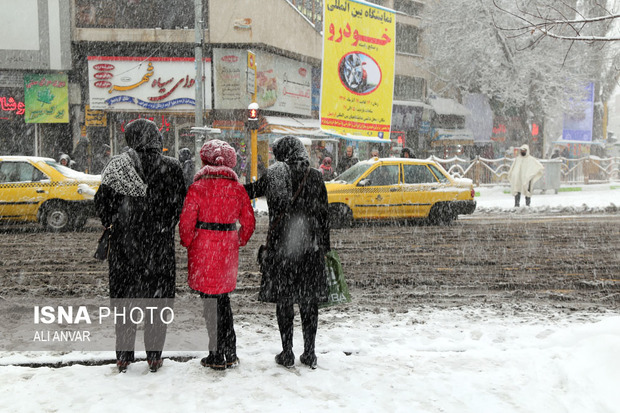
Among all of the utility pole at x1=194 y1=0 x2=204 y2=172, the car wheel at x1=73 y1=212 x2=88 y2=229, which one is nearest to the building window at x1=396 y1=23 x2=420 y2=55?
the utility pole at x1=194 y1=0 x2=204 y2=172

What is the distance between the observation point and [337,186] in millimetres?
12500

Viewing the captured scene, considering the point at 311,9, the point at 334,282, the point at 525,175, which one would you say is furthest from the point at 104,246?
the point at 311,9

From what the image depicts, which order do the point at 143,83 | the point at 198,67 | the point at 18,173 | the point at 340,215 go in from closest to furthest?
the point at 18,173
the point at 340,215
the point at 198,67
the point at 143,83

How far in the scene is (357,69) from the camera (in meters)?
16.6

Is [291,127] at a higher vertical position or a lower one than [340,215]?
higher

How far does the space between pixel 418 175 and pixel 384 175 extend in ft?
2.64

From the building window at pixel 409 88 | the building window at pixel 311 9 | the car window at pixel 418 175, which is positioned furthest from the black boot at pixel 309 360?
the building window at pixel 409 88

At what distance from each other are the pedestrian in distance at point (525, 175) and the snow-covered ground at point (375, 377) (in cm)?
1292

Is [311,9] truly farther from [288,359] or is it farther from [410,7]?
[288,359]

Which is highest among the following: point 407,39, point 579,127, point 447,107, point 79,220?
point 407,39

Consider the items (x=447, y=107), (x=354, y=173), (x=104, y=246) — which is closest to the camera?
(x=104, y=246)

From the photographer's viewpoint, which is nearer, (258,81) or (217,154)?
(217,154)

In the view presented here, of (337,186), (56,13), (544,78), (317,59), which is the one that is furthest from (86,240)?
(544,78)

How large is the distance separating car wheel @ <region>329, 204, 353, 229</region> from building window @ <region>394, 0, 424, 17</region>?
25.5 meters
